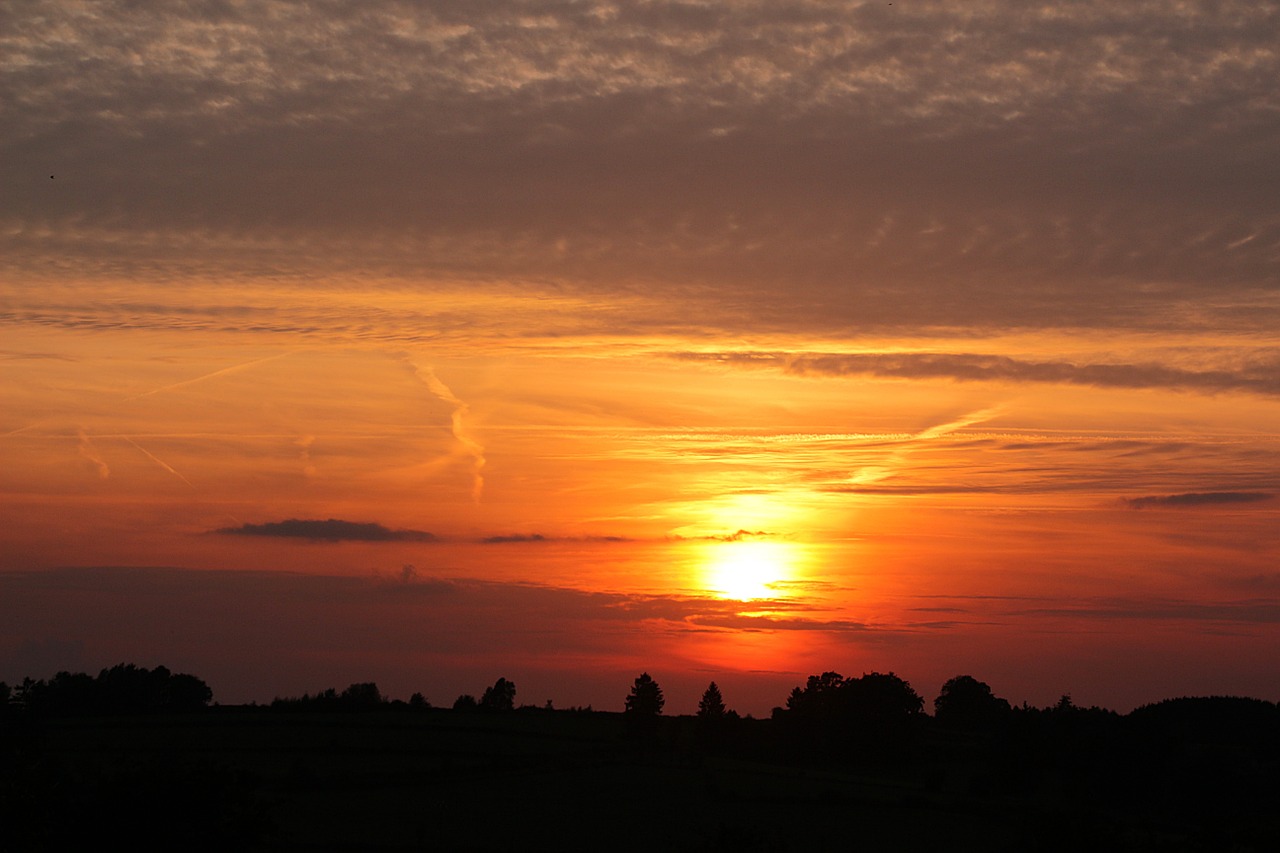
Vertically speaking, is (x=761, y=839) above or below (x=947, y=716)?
below

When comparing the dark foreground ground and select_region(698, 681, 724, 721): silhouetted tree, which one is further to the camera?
select_region(698, 681, 724, 721): silhouetted tree

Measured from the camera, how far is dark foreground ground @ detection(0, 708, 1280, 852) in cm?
4578

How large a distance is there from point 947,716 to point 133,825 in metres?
160

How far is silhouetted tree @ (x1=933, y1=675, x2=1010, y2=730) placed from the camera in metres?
176

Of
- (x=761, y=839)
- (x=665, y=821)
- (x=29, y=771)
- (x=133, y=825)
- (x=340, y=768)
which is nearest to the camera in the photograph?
(x=29, y=771)

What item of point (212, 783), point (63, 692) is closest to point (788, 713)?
point (63, 692)

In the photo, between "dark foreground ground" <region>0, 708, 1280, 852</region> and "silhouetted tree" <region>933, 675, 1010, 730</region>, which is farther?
"silhouetted tree" <region>933, 675, 1010, 730</region>

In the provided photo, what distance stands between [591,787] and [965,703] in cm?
11399

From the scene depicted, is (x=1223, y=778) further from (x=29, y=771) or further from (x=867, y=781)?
(x=29, y=771)

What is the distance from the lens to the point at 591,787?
8856 centimetres

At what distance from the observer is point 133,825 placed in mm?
44031

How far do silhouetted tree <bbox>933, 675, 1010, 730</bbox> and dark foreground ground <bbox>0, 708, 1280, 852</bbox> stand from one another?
140ft

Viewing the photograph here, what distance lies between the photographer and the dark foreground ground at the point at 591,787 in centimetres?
4578

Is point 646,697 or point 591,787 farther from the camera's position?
point 646,697
